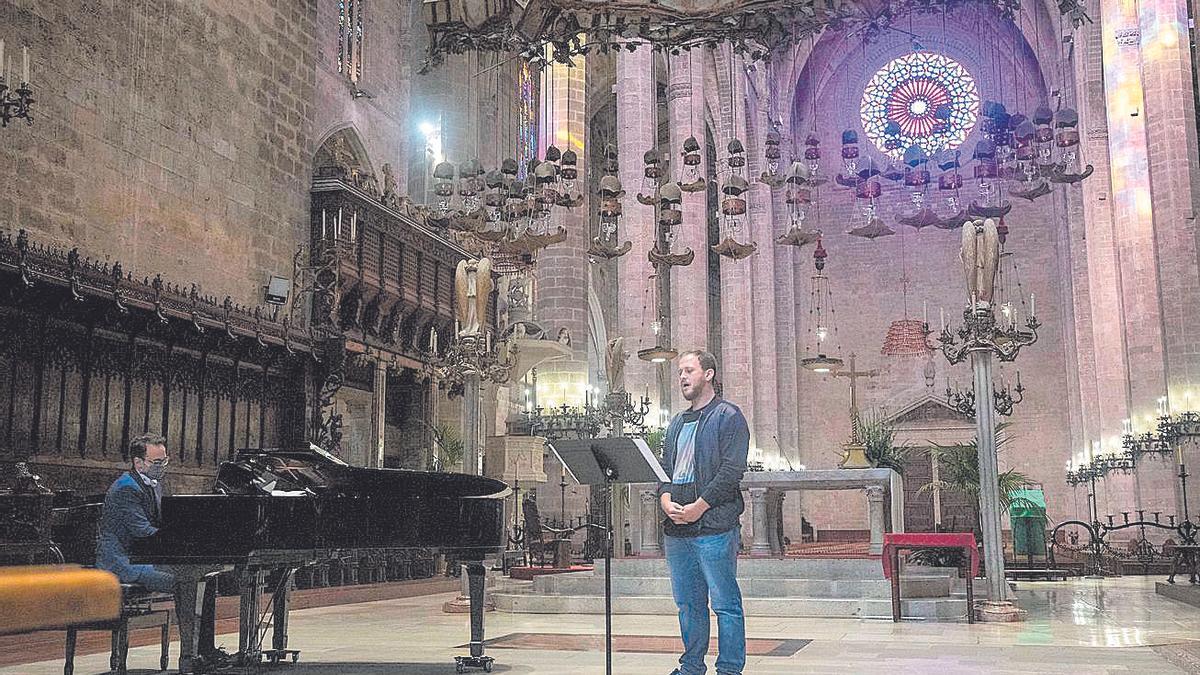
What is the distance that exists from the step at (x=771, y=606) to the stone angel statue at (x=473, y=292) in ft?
8.53

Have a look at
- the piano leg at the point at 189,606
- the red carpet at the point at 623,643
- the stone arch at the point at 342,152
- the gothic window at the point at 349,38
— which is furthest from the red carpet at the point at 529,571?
the piano leg at the point at 189,606

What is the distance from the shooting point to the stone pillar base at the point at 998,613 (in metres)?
9.21

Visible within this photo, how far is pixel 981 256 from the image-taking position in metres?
9.95

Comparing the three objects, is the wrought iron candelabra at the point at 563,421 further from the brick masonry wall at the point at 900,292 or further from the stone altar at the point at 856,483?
the brick masonry wall at the point at 900,292

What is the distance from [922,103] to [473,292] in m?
27.1

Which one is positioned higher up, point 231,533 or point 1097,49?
point 1097,49

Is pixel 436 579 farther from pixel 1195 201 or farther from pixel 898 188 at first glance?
pixel 898 188

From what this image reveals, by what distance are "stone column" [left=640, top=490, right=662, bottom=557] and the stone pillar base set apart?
168 inches

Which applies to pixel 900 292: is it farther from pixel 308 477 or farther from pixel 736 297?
pixel 308 477

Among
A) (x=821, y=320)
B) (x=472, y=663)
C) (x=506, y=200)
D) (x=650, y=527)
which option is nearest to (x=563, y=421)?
(x=506, y=200)

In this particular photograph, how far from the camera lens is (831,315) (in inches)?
1353

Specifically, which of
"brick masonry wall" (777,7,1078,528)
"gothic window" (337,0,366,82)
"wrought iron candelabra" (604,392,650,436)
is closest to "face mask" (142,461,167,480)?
"wrought iron candelabra" (604,392,650,436)

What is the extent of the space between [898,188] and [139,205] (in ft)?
81.9

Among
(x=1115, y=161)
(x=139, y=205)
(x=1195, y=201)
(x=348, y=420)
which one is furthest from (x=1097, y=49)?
(x=139, y=205)
